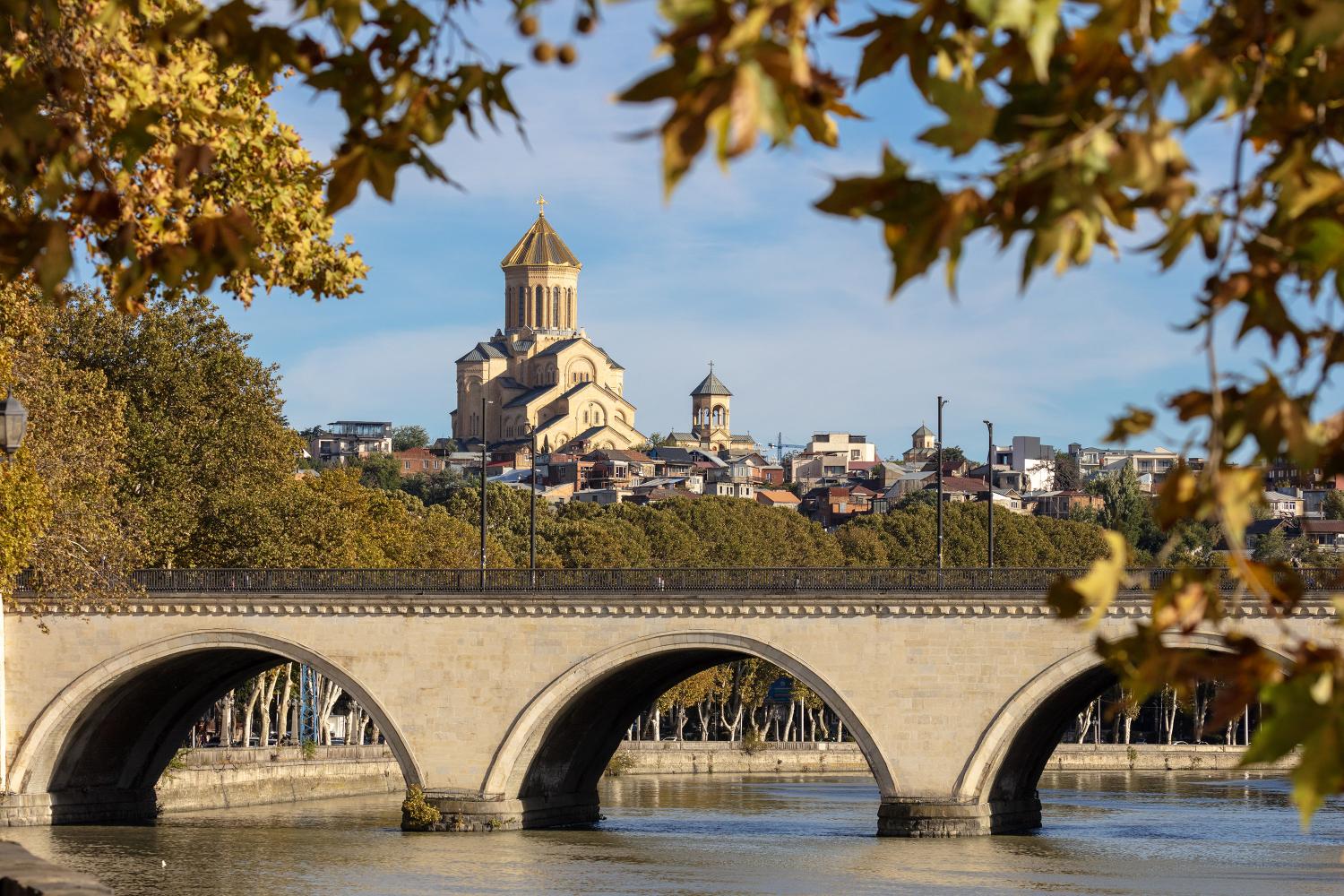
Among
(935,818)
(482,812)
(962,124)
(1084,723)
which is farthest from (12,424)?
(1084,723)

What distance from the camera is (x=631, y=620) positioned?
34969 millimetres

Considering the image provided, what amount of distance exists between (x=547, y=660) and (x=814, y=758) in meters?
26.1

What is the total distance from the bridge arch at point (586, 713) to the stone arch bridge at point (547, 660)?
→ 0.04 metres

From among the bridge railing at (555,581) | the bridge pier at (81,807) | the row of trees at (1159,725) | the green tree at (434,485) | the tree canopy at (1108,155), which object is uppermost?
the green tree at (434,485)

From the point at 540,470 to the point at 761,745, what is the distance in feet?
293

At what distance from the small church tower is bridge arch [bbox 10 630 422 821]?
456 feet

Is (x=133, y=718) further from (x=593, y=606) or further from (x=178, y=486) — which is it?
(x=593, y=606)

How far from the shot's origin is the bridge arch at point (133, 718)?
35.7 m

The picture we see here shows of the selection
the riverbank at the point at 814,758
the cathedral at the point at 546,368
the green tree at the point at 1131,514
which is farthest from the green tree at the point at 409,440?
the riverbank at the point at 814,758

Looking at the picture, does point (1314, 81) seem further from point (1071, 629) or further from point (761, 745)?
point (761, 745)

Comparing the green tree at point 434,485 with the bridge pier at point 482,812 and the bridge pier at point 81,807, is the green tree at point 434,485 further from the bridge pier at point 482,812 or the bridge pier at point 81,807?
the bridge pier at point 482,812

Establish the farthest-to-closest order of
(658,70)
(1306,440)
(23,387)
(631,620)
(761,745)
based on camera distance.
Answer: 1. (761,745)
2. (631,620)
3. (23,387)
4. (1306,440)
5. (658,70)

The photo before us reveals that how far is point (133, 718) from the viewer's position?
3838 cm

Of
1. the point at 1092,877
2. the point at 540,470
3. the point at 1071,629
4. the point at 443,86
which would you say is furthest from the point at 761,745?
the point at 540,470
